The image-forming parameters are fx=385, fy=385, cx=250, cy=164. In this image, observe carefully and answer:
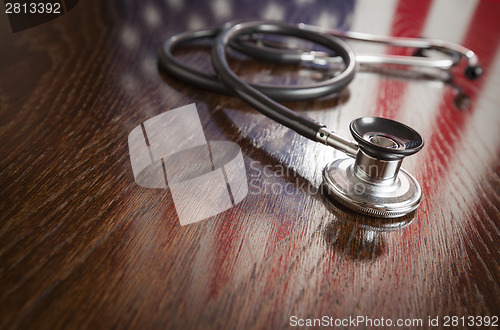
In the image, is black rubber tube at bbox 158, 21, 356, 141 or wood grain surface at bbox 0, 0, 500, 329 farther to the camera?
black rubber tube at bbox 158, 21, 356, 141

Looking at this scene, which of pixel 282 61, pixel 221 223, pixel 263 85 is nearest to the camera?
pixel 221 223

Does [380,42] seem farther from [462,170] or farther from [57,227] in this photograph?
[57,227]

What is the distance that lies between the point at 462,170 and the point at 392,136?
0.14 meters

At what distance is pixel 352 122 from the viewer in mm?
410

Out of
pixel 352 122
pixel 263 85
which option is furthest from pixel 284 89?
pixel 352 122

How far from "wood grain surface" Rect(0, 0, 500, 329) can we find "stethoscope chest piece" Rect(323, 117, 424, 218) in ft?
0.05

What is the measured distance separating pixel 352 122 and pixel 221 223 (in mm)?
176

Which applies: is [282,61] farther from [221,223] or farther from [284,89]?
[221,223]

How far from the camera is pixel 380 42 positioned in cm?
87

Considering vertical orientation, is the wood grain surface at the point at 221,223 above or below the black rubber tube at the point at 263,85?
below

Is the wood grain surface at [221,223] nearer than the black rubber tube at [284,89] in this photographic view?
Yes

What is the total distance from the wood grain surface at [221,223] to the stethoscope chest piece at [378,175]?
14mm

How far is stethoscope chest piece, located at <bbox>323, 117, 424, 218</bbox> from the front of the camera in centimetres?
38

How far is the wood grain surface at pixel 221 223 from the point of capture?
11.4 inches
